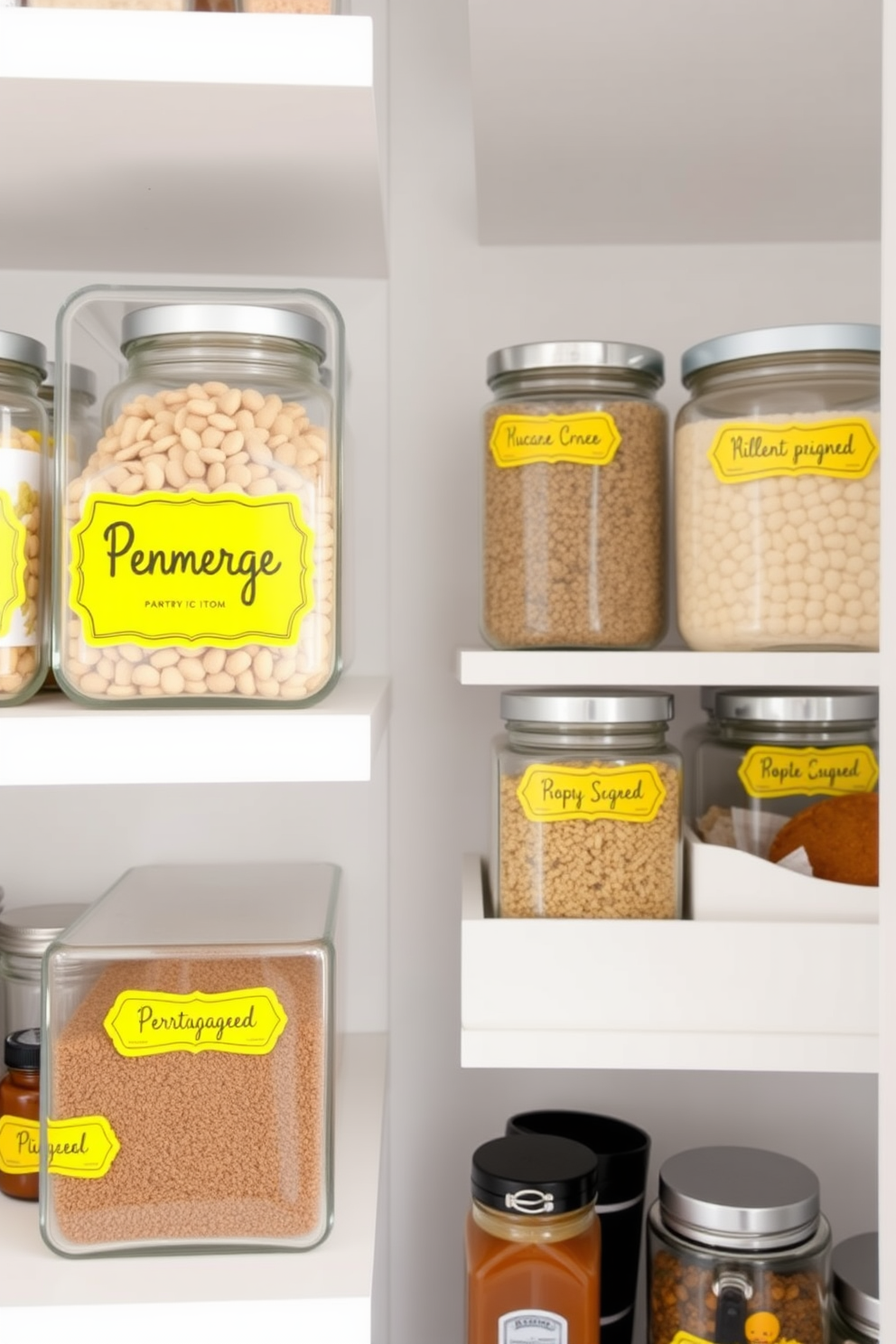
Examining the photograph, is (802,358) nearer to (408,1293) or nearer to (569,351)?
(569,351)

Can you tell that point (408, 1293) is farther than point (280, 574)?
Yes

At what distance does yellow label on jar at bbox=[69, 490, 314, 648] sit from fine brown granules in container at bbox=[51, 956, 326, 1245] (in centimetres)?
20

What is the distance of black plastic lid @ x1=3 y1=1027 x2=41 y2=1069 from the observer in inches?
31.5

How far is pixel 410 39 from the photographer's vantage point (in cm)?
105

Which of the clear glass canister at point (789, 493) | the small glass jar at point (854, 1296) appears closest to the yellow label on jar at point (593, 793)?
the clear glass canister at point (789, 493)

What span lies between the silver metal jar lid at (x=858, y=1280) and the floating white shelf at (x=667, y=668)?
39cm

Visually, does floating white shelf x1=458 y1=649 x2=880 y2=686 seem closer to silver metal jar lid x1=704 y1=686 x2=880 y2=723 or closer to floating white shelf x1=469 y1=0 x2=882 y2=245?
silver metal jar lid x1=704 y1=686 x2=880 y2=723

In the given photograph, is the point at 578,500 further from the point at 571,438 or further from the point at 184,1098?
the point at 184,1098

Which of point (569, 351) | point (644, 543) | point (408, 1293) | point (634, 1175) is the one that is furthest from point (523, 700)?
point (408, 1293)

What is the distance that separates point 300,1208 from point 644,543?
473mm

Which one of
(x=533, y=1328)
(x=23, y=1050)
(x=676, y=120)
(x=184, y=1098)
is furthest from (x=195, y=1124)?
(x=676, y=120)

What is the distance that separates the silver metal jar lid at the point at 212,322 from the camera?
0.71 m

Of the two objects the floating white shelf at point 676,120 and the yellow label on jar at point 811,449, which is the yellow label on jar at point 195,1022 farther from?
the floating white shelf at point 676,120

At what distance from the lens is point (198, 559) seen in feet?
2.21
